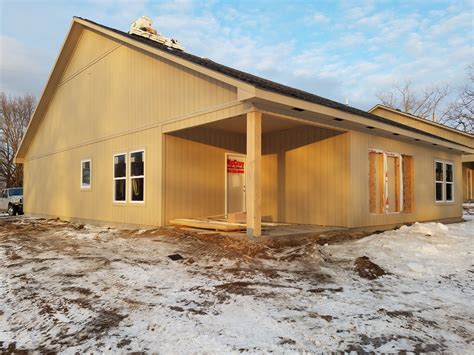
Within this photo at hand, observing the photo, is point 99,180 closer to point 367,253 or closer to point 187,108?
point 187,108

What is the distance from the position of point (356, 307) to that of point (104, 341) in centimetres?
257

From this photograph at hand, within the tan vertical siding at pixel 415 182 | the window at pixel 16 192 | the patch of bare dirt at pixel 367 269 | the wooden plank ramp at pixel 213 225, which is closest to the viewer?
the patch of bare dirt at pixel 367 269

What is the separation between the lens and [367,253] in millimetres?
6512

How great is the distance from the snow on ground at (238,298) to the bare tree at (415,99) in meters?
37.0

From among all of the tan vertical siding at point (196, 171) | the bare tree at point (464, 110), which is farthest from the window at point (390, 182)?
the bare tree at point (464, 110)

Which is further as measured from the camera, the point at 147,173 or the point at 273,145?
the point at 273,145

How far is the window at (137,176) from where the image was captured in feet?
33.7

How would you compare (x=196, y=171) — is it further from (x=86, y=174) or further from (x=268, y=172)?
(x=86, y=174)

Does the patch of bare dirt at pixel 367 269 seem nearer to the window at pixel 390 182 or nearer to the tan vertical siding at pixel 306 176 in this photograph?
the tan vertical siding at pixel 306 176

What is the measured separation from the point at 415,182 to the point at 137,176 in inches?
348

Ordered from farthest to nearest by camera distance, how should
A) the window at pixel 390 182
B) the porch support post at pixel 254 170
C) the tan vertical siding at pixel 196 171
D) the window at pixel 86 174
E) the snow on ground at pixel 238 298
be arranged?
1. the window at pixel 86 174
2. the window at pixel 390 182
3. the tan vertical siding at pixel 196 171
4. the porch support post at pixel 254 170
5. the snow on ground at pixel 238 298

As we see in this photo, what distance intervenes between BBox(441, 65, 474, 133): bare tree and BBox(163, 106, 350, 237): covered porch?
95.3 ft

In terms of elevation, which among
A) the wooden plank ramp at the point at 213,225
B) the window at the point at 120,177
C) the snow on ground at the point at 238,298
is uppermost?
the window at the point at 120,177

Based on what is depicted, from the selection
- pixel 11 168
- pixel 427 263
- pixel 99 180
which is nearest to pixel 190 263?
pixel 427 263
